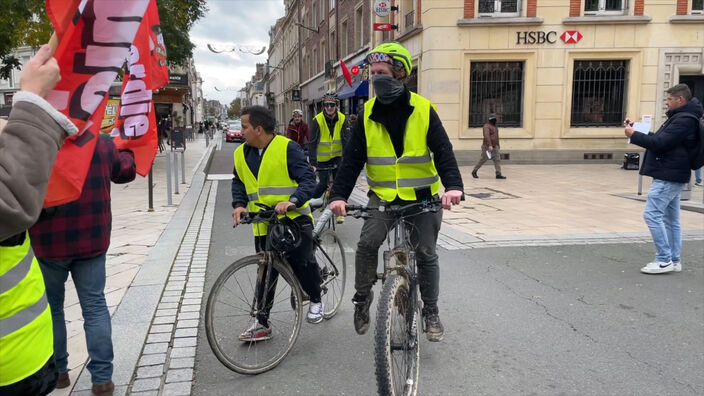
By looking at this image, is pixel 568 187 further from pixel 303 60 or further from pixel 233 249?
pixel 303 60

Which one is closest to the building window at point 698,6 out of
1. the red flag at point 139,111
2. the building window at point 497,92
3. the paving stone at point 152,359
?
the building window at point 497,92

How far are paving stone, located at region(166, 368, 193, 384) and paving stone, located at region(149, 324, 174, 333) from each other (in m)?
0.69

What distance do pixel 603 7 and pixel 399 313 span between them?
18736 millimetres

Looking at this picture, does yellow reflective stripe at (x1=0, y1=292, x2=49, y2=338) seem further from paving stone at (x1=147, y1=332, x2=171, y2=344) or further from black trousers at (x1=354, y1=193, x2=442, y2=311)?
paving stone at (x1=147, y1=332, x2=171, y2=344)

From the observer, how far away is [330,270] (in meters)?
4.64

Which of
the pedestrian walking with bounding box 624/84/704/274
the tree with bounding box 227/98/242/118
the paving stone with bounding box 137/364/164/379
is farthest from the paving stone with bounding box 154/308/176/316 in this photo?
the tree with bounding box 227/98/242/118

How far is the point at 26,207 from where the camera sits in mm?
1476

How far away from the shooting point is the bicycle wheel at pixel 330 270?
4.50 meters

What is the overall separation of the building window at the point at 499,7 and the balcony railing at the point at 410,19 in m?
2.55

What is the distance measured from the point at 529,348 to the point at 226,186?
36.1 feet

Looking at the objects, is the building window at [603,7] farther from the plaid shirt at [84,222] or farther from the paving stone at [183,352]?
the plaid shirt at [84,222]

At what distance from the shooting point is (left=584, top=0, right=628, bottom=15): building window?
18.2 m

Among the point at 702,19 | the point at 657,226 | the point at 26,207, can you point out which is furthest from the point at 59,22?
the point at 702,19

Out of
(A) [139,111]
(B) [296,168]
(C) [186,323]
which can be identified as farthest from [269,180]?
(C) [186,323]
